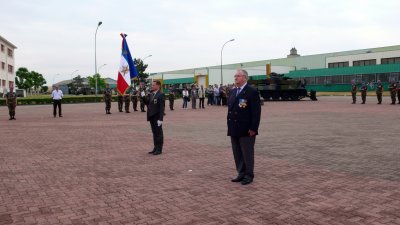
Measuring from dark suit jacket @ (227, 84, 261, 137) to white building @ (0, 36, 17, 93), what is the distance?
215ft

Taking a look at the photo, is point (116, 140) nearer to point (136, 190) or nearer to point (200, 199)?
point (136, 190)

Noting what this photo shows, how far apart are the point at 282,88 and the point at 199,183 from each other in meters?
31.4

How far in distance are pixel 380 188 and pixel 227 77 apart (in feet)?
207

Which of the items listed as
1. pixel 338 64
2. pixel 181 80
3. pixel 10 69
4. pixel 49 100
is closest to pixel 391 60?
pixel 338 64

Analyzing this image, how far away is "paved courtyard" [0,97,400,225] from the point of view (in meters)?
4.60

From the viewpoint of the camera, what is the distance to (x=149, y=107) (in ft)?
29.3

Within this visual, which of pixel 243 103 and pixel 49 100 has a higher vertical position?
pixel 243 103

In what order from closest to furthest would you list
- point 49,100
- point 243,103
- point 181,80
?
point 243,103
point 49,100
point 181,80

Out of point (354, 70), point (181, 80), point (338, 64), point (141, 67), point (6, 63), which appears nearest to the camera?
point (354, 70)

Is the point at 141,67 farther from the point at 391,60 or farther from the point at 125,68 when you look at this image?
the point at 125,68

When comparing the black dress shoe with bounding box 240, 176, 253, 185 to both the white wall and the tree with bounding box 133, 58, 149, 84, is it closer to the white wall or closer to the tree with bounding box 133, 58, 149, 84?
the white wall

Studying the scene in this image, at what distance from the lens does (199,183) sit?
6117mm

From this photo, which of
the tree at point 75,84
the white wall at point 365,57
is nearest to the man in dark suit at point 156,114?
the white wall at point 365,57

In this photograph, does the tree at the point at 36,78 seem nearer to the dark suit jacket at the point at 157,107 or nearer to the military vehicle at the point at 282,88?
the military vehicle at the point at 282,88
